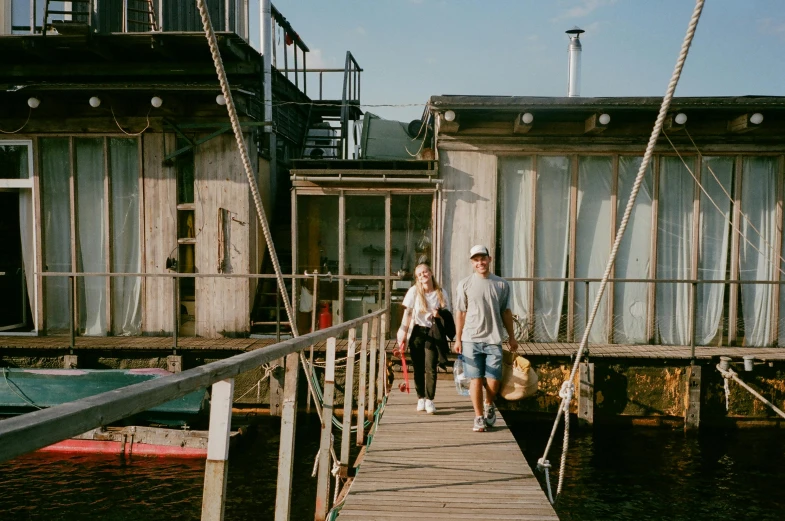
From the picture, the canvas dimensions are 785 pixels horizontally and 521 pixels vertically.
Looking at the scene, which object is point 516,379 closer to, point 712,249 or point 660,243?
point 660,243

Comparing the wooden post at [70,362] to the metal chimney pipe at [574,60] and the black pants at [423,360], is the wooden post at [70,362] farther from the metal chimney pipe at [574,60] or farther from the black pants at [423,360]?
the metal chimney pipe at [574,60]

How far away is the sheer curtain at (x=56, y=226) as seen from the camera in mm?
11133

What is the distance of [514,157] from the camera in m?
11.0

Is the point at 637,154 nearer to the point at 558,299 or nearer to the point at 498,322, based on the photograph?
the point at 558,299

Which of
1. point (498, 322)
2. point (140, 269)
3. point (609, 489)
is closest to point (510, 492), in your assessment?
point (498, 322)

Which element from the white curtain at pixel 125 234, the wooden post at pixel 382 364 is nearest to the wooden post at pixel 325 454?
the wooden post at pixel 382 364

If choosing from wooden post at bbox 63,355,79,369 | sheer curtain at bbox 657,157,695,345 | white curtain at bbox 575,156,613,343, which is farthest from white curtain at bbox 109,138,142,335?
sheer curtain at bbox 657,157,695,345

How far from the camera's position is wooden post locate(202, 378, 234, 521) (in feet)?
6.19

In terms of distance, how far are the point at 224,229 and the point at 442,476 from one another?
7.24 m

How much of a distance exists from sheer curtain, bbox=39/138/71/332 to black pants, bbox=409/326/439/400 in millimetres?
7268

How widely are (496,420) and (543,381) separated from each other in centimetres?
323

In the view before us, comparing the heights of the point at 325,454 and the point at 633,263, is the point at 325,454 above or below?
below

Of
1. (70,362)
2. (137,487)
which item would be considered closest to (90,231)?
(70,362)

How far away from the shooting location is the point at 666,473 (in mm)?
8273
